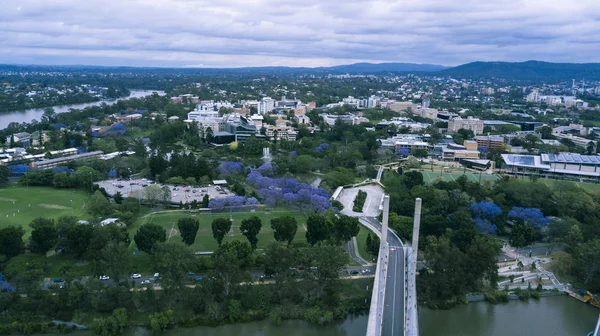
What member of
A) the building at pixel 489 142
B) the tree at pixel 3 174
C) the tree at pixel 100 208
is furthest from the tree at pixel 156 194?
the building at pixel 489 142

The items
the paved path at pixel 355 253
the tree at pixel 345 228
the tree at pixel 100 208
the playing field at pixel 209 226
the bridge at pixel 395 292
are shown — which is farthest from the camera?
the tree at pixel 100 208

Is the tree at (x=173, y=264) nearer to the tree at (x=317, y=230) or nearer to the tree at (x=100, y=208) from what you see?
the tree at (x=317, y=230)

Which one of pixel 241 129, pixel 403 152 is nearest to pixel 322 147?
pixel 403 152

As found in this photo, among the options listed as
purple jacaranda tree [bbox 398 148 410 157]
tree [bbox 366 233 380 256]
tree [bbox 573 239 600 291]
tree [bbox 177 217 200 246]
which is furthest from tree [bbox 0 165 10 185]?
tree [bbox 573 239 600 291]

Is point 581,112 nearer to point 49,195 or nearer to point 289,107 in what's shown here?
point 289,107

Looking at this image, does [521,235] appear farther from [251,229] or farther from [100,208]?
[100,208]

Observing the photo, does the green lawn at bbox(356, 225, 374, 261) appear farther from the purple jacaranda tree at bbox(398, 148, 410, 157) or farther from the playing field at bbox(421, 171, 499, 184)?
the purple jacaranda tree at bbox(398, 148, 410, 157)
